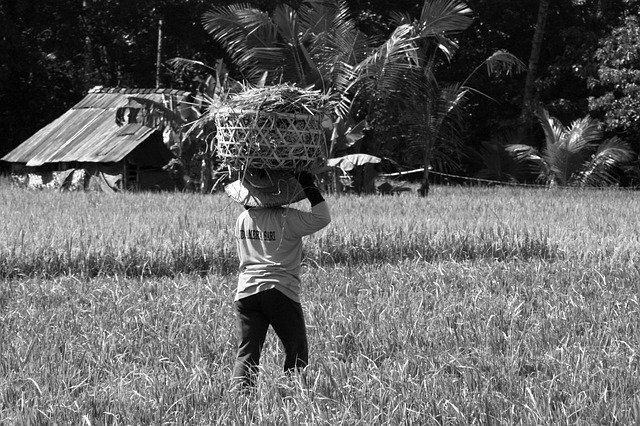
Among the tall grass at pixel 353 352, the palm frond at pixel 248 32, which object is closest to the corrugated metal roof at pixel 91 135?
the palm frond at pixel 248 32

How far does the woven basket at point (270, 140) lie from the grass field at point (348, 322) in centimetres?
90

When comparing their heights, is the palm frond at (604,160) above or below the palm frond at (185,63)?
below

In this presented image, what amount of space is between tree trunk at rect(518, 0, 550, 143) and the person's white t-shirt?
2074 cm

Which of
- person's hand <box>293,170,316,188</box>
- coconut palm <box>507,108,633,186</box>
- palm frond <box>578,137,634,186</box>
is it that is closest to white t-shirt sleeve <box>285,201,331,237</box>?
person's hand <box>293,170,316,188</box>

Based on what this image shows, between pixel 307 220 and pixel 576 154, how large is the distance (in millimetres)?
18980

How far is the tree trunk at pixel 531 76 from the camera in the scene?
23969 millimetres

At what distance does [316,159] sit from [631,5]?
72.0 ft

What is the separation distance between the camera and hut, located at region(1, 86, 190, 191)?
59.4ft

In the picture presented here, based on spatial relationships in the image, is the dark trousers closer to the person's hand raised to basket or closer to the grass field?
the grass field

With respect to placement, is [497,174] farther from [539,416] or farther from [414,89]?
[539,416]

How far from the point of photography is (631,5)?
79.5ft

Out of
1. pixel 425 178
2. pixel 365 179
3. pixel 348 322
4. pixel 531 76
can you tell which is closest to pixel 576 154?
pixel 531 76

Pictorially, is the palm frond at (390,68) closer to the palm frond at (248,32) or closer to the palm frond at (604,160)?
the palm frond at (248,32)

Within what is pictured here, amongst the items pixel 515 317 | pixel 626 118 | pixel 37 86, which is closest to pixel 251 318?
pixel 515 317
